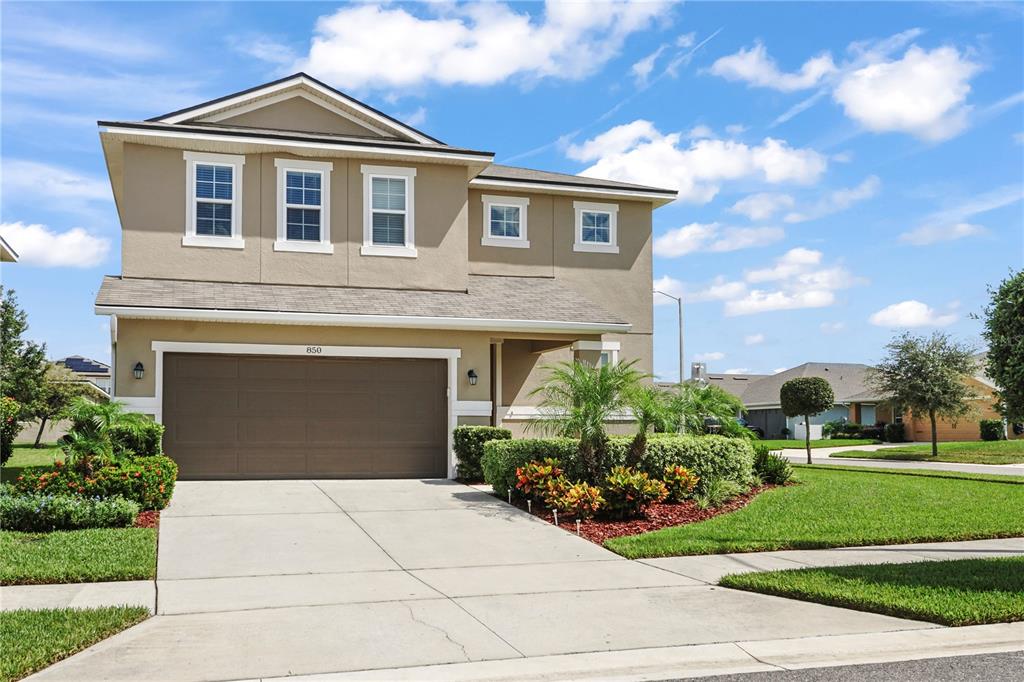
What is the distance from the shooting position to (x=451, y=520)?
13.8 m

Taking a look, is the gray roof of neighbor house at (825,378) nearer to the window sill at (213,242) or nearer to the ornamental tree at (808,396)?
the ornamental tree at (808,396)

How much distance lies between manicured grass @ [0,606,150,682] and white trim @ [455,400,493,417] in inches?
420

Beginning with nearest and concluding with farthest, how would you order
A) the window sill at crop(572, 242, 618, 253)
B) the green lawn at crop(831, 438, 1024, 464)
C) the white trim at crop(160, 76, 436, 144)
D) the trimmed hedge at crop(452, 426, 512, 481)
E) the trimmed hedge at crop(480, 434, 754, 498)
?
1. the trimmed hedge at crop(480, 434, 754, 498)
2. the trimmed hedge at crop(452, 426, 512, 481)
3. the white trim at crop(160, 76, 436, 144)
4. the window sill at crop(572, 242, 618, 253)
5. the green lawn at crop(831, 438, 1024, 464)

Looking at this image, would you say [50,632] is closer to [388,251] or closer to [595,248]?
[388,251]

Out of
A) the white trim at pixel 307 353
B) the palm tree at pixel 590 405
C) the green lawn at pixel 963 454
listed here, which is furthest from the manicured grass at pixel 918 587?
the green lawn at pixel 963 454

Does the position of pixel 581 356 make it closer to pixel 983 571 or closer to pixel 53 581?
pixel 983 571

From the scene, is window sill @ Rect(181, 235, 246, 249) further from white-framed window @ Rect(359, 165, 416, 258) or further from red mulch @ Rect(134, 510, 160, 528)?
red mulch @ Rect(134, 510, 160, 528)

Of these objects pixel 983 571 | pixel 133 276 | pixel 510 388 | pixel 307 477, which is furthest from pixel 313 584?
pixel 510 388

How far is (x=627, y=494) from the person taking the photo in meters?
13.6

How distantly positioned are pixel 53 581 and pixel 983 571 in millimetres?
9695

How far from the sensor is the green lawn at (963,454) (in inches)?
1252

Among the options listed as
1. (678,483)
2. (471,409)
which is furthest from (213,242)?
(678,483)

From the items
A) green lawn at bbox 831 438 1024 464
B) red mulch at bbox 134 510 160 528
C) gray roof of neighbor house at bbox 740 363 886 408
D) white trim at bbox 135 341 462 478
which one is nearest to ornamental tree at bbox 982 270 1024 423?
white trim at bbox 135 341 462 478

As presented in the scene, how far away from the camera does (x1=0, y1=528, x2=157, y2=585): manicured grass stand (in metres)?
9.68
